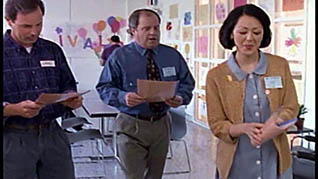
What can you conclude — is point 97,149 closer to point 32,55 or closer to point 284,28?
point 284,28

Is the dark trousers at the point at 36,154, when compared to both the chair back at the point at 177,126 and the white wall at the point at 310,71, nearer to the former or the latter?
the chair back at the point at 177,126

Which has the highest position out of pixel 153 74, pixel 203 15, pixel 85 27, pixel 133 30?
pixel 203 15

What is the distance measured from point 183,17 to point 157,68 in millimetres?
5387

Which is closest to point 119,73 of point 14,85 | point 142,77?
point 142,77

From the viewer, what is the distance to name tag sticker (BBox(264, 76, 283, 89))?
1.81 m

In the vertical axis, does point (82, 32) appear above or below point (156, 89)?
above

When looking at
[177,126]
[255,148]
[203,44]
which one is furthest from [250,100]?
[203,44]

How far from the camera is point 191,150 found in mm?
5539

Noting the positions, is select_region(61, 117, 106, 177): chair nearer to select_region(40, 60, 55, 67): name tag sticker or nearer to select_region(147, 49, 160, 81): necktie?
select_region(147, 49, 160, 81): necktie

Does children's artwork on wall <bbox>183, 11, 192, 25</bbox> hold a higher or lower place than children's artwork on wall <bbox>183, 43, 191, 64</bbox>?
higher

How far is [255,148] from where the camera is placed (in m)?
1.83

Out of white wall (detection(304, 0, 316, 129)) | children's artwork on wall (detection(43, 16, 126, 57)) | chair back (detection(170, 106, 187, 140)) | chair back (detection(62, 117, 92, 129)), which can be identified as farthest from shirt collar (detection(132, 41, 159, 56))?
children's artwork on wall (detection(43, 16, 126, 57))

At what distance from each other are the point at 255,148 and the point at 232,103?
0.20 m

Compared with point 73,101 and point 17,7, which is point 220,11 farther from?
point 17,7
